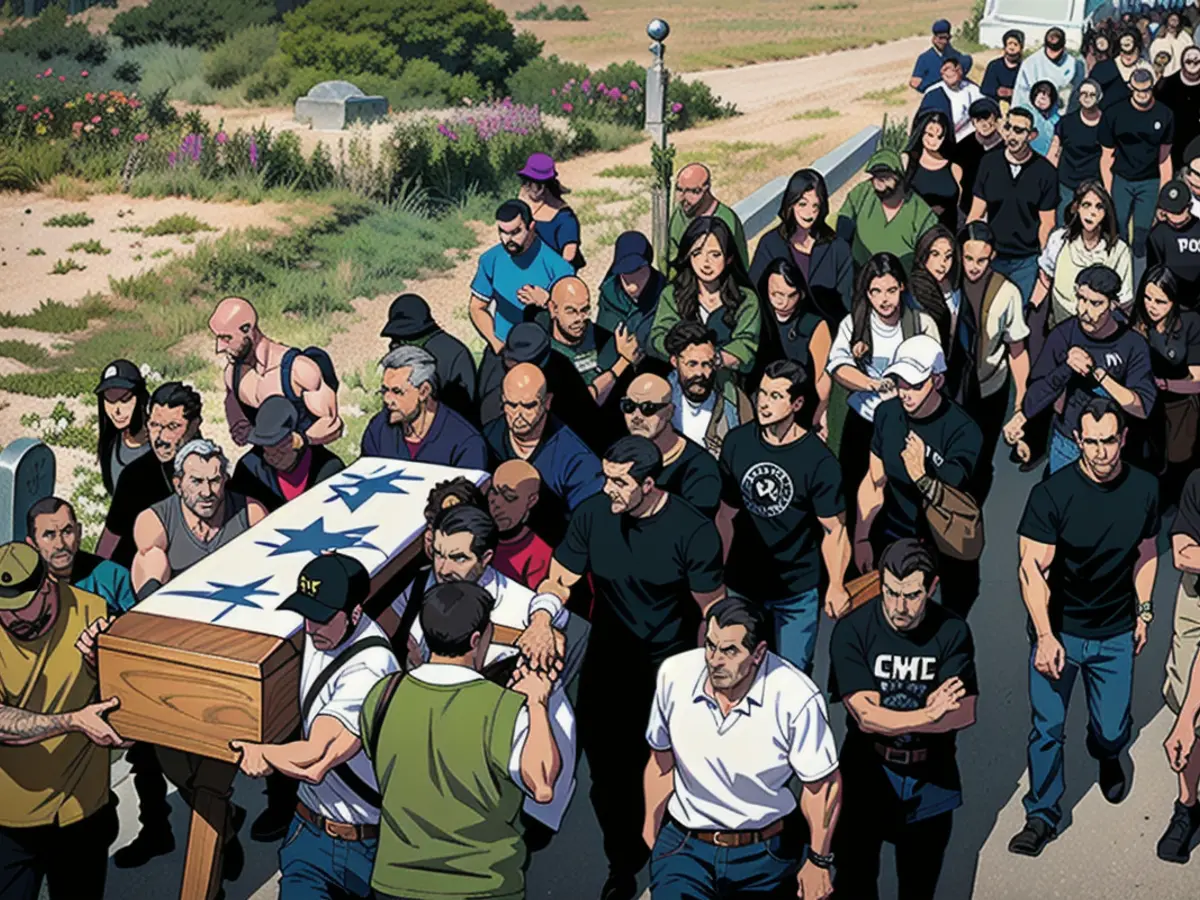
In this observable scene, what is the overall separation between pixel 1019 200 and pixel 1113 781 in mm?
4757

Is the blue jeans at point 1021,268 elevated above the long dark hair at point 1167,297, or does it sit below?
below

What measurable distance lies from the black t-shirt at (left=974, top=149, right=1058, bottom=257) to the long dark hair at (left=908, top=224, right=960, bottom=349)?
2.12 metres

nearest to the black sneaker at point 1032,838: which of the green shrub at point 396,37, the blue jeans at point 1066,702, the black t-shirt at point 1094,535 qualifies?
the blue jeans at point 1066,702

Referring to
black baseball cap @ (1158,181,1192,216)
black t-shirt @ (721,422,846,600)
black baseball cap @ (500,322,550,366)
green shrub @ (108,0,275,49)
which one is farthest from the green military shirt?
green shrub @ (108,0,275,49)

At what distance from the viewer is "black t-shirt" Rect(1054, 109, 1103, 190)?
12875 mm

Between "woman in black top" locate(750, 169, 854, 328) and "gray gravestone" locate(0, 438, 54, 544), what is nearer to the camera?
"gray gravestone" locate(0, 438, 54, 544)

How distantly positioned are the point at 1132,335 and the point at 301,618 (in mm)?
4495

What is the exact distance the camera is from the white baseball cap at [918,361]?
6992mm

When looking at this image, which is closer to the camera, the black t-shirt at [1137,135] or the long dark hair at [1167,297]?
the long dark hair at [1167,297]

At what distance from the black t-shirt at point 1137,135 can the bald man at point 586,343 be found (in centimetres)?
581

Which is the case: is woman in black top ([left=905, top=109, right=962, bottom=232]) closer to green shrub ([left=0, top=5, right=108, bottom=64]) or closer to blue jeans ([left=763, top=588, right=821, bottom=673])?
blue jeans ([left=763, top=588, right=821, bottom=673])

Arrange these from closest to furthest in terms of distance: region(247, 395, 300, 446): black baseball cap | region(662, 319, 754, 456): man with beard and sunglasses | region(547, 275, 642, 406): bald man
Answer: region(247, 395, 300, 446): black baseball cap
region(662, 319, 754, 456): man with beard and sunglasses
region(547, 275, 642, 406): bald man

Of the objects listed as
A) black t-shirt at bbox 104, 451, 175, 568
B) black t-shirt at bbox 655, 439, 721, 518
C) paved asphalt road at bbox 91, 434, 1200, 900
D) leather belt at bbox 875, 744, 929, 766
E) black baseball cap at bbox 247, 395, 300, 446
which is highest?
black baseball cap at bbox 247, 395, 300, 446

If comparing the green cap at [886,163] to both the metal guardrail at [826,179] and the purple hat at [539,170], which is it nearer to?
the purple hat at [539,170]
